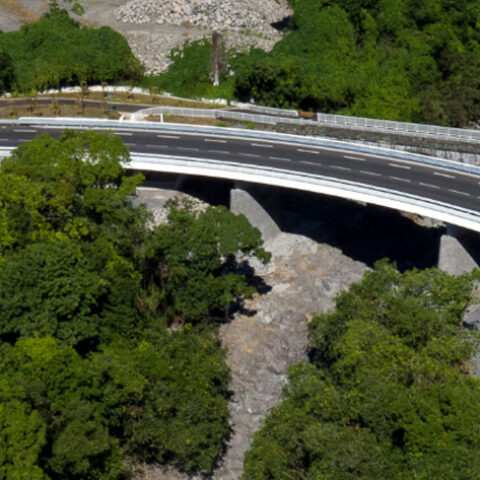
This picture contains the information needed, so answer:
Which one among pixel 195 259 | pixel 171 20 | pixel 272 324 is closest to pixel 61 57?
pixel 171 20

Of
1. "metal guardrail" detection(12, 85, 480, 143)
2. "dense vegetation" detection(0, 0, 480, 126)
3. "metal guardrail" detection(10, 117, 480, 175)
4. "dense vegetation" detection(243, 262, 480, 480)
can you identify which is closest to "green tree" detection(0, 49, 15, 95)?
"dense vegetation" detection(0, 0, 480, 126)

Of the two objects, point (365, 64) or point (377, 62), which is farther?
point (377, 62)

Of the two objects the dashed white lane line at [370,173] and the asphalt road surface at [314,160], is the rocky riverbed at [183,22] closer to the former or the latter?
the asphalt road surface at [314,160]

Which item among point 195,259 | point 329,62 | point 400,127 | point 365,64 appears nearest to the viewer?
point 195,259

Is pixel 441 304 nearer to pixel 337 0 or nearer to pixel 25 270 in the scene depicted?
pixel 25 270

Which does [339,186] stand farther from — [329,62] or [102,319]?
[329,62]

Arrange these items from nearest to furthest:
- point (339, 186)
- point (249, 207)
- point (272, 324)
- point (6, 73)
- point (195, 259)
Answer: point (195, 259) < point (272, 324) < point (339, 186) < point (249, 207) < point (6, 73)

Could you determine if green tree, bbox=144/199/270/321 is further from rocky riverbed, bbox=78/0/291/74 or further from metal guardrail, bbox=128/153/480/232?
rocky riverbed, bbox=78/0/291/74
